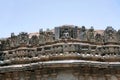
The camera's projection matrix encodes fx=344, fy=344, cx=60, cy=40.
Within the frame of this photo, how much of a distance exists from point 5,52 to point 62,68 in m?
3.21

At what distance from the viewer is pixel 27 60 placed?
1513 centimetres

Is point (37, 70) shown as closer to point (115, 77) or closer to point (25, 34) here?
point (25, 34)

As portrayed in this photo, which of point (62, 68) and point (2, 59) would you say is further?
point (2, 59)

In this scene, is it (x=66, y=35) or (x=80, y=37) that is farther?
(x=80, y=37)

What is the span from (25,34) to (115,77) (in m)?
4.47

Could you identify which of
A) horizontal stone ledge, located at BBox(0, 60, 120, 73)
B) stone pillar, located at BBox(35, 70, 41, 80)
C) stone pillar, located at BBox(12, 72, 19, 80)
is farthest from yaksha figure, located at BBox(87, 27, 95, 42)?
stone pillar, located at BBox(12, 72, 19, 80)

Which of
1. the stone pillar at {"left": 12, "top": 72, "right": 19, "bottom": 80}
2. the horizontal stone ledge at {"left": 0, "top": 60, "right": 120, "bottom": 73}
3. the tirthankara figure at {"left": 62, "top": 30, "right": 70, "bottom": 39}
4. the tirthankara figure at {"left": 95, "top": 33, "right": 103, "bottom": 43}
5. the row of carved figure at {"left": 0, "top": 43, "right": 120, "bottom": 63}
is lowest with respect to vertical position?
the stone pillar at {"left": 12, "top": 72, "right": 19, "bottom": 80}

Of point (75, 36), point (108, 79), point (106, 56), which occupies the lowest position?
point (108, 79)

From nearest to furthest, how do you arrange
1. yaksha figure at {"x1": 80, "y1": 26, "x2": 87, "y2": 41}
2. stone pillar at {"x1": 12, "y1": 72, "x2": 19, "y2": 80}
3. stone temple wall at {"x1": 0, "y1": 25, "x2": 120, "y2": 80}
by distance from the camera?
stone temple wall at {"x1": 0, "y1": 25, "x2": 120, "y2": 80} < stone pillar at {"x1": 12, "y1": 72, "x2": 19, "y2": 80} < yaksha figure at {"x1": 80, "y1": 26, "x2": 87, "y2": 41}

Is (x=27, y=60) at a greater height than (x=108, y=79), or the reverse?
(x=27, y=60)

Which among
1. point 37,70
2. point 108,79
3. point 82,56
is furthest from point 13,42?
point 108,79

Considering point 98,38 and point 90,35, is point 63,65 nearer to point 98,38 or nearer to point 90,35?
point 90,35

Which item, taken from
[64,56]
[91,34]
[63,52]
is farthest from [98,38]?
[64,56]

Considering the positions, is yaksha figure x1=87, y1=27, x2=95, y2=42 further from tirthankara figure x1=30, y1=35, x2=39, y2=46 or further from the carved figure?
tirthankara figure x1=30, y1=35, x2=39, y2=46
